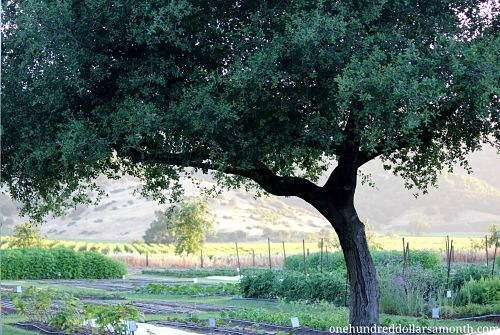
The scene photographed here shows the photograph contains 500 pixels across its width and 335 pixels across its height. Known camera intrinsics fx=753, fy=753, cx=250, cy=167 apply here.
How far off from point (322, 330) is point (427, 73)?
695 cm

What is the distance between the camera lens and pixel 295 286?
862 inches

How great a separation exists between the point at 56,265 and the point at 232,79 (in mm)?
29474

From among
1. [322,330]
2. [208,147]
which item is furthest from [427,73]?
[322,330]

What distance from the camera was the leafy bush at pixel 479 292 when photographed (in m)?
19.1

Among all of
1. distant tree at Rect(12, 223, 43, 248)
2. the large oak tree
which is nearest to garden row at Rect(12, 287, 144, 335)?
the large oak tree

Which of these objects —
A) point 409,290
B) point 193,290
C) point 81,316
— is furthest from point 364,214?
point 81,316

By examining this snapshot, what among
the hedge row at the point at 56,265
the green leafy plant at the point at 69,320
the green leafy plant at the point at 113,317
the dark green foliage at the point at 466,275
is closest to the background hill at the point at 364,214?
the hedge row at the point at 56,265

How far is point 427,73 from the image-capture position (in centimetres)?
962

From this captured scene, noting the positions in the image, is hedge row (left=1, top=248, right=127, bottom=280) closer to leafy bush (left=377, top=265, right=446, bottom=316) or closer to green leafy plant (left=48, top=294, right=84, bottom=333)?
leafy bush (left=377, top=265, right=446, bottom=316)

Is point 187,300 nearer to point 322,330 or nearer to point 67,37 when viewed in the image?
point 322,330

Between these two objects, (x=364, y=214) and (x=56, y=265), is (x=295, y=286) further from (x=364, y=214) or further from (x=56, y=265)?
(x=364, y=214)

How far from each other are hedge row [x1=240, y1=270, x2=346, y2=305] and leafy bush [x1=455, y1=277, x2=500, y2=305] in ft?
10.1

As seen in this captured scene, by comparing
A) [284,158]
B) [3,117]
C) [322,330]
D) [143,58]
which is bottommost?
[322,330]

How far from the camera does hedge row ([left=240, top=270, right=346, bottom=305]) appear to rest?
67.8 ft
